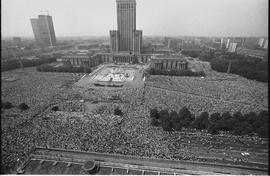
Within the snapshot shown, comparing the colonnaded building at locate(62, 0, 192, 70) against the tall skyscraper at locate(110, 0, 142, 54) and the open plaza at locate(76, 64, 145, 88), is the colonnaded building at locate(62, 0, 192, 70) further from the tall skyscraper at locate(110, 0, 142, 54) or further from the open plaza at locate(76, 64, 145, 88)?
the open plaza at locate(76, 64, 145, 88)

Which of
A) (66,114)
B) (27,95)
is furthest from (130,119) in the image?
(27,95)

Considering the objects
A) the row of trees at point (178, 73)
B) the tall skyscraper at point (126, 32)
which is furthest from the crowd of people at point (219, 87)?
the tall skyscraper at point (126, 32)

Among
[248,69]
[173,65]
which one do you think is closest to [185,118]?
[248,69]

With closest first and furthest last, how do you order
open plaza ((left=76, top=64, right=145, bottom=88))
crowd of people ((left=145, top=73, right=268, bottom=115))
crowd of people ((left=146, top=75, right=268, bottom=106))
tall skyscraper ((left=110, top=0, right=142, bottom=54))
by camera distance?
crowd of people ((left=145, top=73, right=268, bottom=115))
crowd of people ((left=146, top=75, right=268, bottom=106))
open plaza ((left=76, top=64, right=145, bottom=88))
tall skyscraper ((left=110, top=0, right=142, bottom=54))

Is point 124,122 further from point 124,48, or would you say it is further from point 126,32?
point 126,32

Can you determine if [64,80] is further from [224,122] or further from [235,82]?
[235,82]

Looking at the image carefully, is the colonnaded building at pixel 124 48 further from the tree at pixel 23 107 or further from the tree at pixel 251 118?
the tree at pixel 251 118

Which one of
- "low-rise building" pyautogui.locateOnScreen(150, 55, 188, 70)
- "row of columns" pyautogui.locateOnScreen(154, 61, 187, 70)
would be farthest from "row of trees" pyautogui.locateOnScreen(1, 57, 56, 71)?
"row of columns" pyautogui.locateOnScreen(154, 61, 187, 70)

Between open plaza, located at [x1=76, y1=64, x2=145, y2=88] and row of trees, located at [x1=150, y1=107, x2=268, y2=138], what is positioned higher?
row of trees, located at [x1=150, y1=107, x2=268, y2=138]
